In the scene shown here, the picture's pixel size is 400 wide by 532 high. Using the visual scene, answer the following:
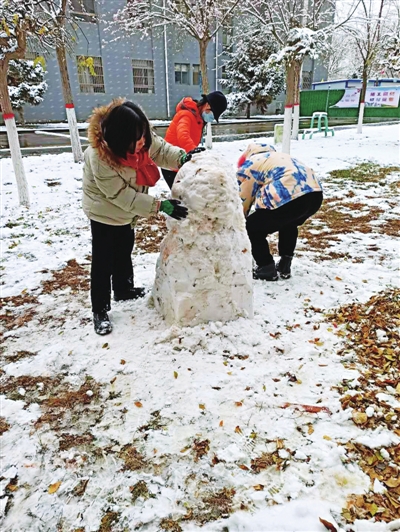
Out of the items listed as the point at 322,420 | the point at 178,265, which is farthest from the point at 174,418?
the point at 178,265

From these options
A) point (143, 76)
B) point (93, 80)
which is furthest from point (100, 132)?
point (143, 76)

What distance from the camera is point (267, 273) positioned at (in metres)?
3.38

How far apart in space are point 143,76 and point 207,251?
85.0ft

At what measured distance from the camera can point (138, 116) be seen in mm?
2219

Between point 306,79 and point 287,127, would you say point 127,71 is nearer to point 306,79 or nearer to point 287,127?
point 306,79

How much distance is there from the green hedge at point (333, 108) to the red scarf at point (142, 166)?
968 inches

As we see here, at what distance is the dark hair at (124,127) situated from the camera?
7.18ft

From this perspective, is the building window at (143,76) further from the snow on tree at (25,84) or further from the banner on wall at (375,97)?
the banner on wall at (375,97)

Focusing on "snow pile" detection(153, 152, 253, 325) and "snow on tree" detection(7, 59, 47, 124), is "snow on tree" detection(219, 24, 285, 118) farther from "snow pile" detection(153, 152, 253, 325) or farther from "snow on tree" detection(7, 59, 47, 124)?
"snow pile" detection(153, 152, 253, 325)

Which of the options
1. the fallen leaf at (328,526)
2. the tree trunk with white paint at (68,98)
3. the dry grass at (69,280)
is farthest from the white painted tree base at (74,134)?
the fallen leaf at (328,526)

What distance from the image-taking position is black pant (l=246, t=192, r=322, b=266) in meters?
3.00

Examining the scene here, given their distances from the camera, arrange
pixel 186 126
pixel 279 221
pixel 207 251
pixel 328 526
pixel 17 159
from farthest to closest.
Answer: pixel 17 159
pixel 186 126
pixel 279 221
pixel 207 251
pixel 328 526

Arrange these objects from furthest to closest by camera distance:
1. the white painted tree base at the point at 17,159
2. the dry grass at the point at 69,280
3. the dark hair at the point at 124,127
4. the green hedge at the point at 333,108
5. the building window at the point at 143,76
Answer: the building window at the point at 143,76, the green hedge at the point at 333,108, the white painted tree base at the point at 17,159, the dry grass at the point at 69,280, the dark hair at the point at 124,127

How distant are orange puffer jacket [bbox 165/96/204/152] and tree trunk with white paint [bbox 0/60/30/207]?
2.60 meters
